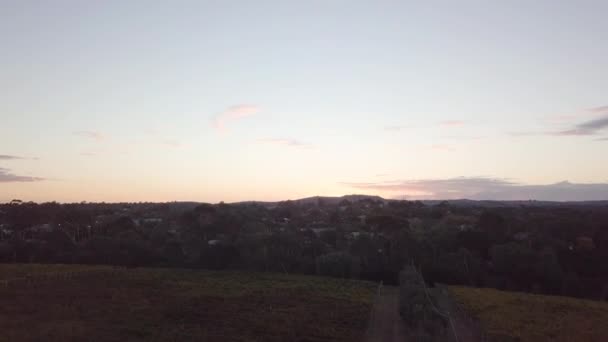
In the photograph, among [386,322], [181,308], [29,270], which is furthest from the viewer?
[29,270]

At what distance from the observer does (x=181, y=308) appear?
92.5 feet

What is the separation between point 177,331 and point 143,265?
28909 mm

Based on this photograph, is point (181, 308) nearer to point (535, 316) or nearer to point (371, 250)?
point (535, 316)

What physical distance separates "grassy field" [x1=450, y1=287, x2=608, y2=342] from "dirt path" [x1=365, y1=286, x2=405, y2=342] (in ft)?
12.7

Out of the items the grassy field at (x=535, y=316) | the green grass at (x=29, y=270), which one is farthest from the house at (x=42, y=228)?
the grassy field at (x=535, y=316)

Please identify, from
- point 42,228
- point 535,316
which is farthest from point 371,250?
point 42,228

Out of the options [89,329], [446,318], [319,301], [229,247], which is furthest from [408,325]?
[229,247]

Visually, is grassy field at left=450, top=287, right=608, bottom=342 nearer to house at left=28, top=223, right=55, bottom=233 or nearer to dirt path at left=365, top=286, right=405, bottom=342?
dirt path at left=365, top=286, right=405, bottom=342

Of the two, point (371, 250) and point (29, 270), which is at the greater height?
point (29, 270)

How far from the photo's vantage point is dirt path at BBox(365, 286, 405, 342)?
23.3m

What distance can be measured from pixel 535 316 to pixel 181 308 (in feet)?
59.8

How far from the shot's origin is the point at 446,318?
25.5 meters

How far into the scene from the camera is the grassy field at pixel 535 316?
23.8 metres

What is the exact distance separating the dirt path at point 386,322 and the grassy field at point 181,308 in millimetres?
536
